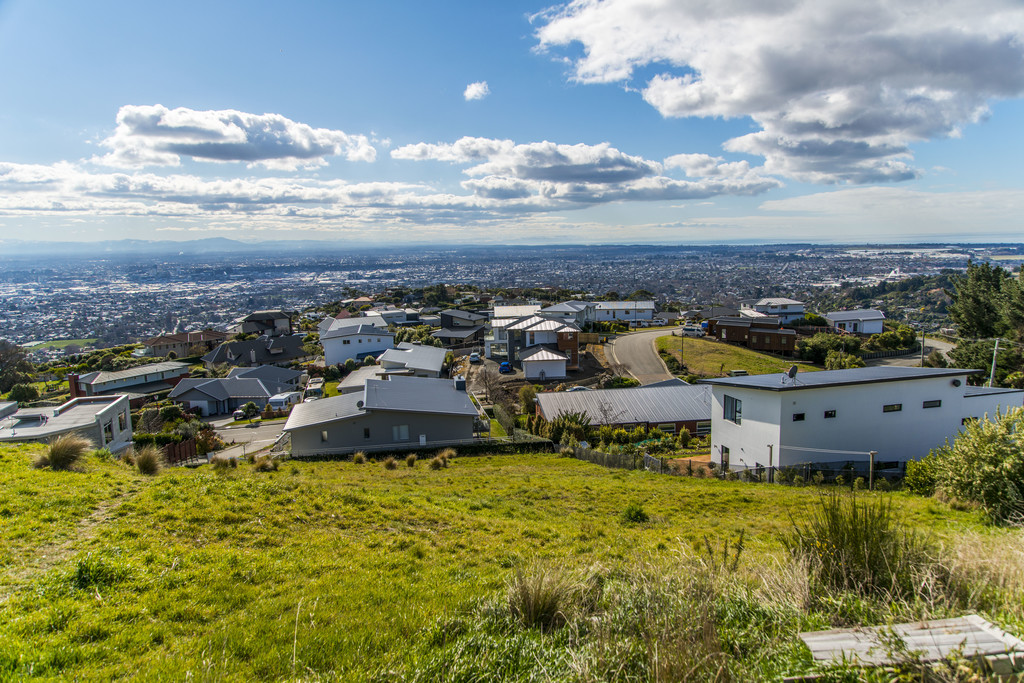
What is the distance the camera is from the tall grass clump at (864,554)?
13.6 ft

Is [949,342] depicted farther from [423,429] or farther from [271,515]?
[271,515]

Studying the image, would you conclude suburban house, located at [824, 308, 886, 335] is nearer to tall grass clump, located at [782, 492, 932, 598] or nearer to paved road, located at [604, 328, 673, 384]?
paved road, located at [604, 328, 673, 384]

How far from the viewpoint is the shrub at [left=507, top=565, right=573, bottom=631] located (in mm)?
4273

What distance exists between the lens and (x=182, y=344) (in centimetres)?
7262

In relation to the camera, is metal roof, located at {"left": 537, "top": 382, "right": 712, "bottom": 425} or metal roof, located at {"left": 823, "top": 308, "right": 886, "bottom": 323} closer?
metal roof, located at {"left": 537, "top": 382, "right": 712, "bottom": 425}

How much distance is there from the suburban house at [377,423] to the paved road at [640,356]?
2094 centimetres

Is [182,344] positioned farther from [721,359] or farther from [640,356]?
[721,359]

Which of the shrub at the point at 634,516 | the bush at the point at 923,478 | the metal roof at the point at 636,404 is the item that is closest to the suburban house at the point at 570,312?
the metal roof at the point at 636,404

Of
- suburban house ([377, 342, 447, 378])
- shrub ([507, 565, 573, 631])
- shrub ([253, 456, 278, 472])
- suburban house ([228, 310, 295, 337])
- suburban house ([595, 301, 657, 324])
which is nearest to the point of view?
shrub ([507, 565, 573, 631])

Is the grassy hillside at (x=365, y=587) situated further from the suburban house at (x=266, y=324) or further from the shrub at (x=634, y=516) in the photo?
the suburban house at (x=266, y=324)

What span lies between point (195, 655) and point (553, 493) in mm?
9005

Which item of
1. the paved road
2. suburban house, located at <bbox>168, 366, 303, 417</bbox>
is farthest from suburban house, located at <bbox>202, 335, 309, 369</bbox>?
the paved road

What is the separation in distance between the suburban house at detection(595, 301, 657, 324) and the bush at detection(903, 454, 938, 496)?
59.3m

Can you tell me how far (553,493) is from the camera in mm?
12148
